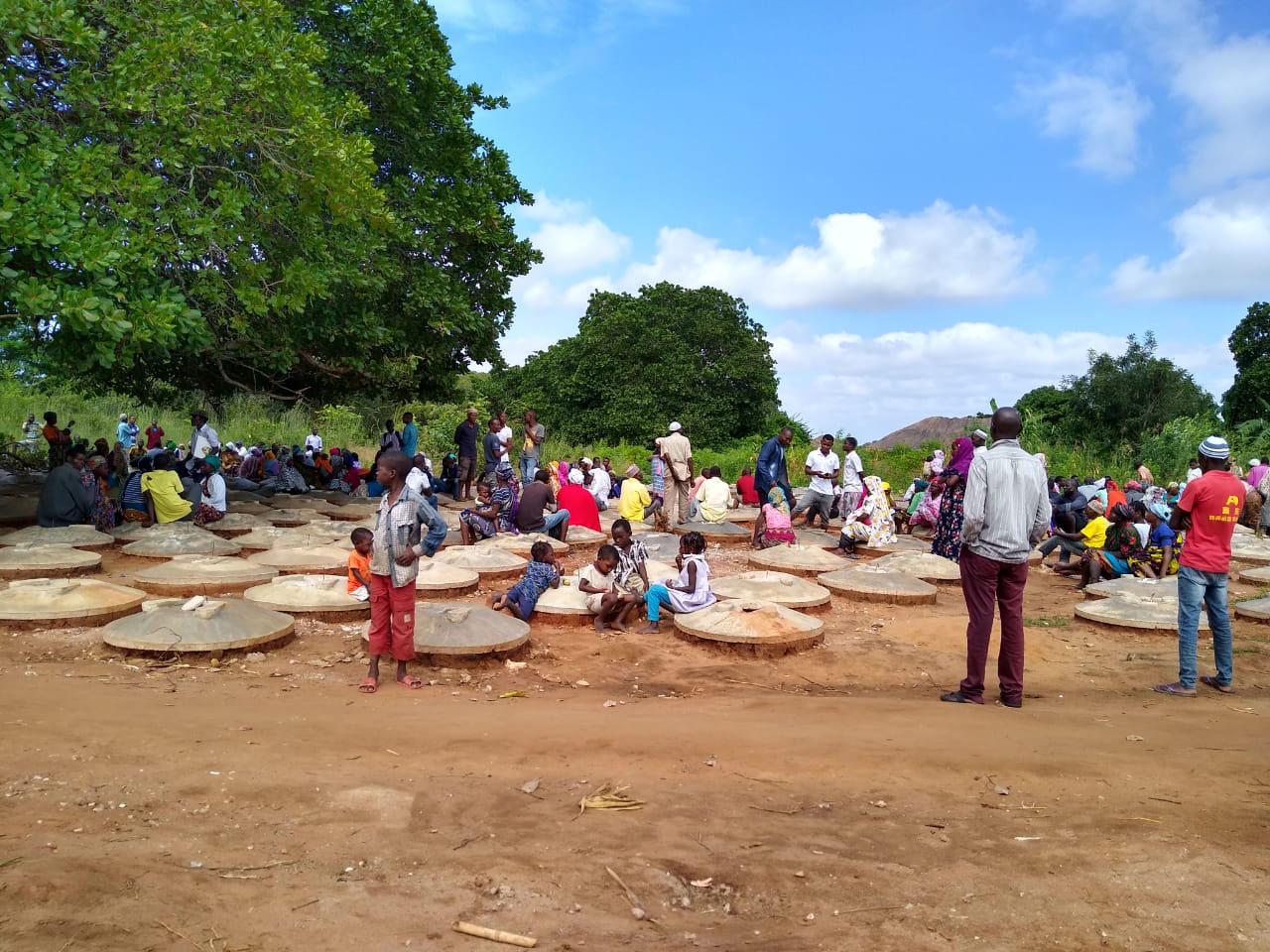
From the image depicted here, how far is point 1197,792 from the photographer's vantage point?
13.1ft

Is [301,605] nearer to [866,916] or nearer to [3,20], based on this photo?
[866,916]

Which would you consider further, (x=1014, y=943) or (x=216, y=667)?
(x=216, y=667)

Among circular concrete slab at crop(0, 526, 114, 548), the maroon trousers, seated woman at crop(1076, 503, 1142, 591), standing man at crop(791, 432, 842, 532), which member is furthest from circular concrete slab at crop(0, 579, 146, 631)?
seated woman at crop(1076, 503, 1142, 591)

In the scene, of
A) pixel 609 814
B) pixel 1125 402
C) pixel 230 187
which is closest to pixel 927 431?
pixel 1125 402

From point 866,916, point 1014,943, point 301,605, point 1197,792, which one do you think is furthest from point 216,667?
point 1197,792

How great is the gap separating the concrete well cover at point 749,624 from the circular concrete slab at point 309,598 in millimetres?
2769

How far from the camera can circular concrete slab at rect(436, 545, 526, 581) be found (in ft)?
30.3

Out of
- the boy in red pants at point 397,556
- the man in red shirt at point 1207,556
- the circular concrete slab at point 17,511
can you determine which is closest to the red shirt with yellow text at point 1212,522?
the man in red shirt at point 1207,556

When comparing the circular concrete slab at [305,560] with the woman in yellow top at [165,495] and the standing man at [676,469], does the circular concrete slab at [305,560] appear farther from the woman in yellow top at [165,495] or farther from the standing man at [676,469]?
the standing man at [676,469]

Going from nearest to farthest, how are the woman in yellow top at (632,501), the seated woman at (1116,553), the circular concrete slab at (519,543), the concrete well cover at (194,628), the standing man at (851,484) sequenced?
the concrete well cover at (194,628) < the seated woman at (1116,553) < the circular concrete slab at (519,543) < the woman in yellow top at (632,501) < the standing man at (851,484)

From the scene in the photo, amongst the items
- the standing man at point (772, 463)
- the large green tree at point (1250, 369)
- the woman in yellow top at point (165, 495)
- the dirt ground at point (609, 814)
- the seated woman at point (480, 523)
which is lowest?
the dirt ground at point (609, 814)

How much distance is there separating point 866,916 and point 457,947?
1.32 m

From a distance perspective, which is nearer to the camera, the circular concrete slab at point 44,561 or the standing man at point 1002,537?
the standing man at point 1002,537

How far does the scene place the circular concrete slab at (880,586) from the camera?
894 cm
